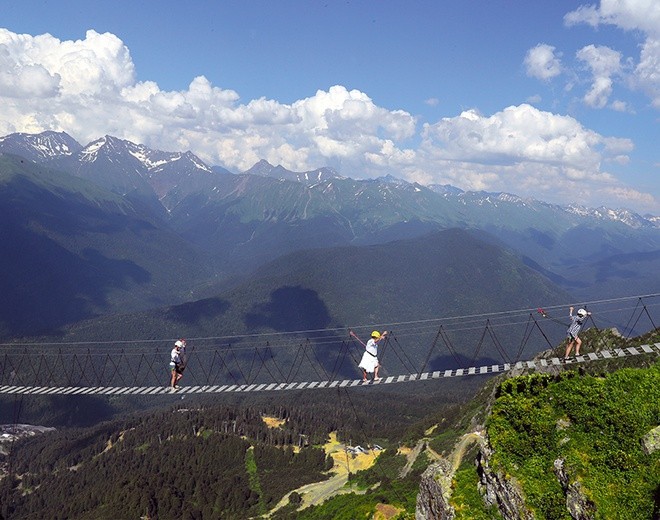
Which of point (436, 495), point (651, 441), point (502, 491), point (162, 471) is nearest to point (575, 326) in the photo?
point (651, 441)

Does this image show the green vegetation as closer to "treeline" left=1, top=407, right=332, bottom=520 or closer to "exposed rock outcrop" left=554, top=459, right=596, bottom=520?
"exposed rock outcrop" left=554, top=459, right=596, bottom=520

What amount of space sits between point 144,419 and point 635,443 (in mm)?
199875

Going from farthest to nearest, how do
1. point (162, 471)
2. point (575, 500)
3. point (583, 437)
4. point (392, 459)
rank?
point (162, 471) < point (392, 459) < point (583, 437) < point (575, 500)

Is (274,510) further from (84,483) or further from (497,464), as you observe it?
(497,464)

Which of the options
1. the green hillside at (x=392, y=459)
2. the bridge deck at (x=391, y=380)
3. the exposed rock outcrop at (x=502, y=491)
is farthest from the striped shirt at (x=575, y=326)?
the exposed rock outcrop at (x=502, y=491)

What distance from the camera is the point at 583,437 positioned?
79.4 ft

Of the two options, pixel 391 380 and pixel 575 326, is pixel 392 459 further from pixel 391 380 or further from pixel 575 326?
pixel 575 326

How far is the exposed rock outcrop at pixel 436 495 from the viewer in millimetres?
28969

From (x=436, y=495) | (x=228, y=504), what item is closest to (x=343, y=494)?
(x=228, y=504)

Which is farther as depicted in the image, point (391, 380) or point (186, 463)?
point (186, 463)

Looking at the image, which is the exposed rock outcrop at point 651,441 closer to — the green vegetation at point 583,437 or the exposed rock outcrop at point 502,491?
the green vegetation at point 583,437

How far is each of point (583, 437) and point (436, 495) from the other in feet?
33.3

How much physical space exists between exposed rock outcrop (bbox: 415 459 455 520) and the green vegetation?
500 cm

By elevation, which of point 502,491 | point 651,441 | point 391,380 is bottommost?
point 391,380
